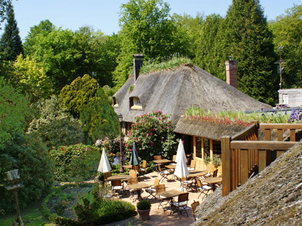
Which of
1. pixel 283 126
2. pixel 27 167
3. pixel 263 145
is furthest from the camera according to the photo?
pixel 27 167

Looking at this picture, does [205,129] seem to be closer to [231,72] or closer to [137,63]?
[231,72]

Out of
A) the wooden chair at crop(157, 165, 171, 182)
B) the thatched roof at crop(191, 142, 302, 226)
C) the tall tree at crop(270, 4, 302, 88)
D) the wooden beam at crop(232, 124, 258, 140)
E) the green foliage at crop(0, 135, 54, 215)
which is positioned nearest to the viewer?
the thatched roof at crop(191, 142, 302, 226)

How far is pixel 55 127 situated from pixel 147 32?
855 inches

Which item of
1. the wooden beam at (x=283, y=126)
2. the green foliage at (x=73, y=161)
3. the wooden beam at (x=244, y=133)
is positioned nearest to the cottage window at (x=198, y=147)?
the green foliage at (x=73, y=161)

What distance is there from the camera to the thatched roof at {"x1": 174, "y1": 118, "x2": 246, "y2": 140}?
14.1 m

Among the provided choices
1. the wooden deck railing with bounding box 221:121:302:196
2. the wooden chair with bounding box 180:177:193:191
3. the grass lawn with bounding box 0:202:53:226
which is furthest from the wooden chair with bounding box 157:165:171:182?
the wooden deck railing with bounding box 221:121:302:196

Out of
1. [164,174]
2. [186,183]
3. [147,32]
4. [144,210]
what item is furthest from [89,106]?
[147,32]

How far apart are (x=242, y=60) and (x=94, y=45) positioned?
2686cm

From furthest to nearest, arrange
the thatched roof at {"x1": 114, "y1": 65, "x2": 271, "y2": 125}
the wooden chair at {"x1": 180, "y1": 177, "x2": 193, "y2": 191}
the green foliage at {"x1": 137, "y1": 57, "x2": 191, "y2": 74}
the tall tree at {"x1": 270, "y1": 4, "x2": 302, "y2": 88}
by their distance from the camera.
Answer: the tall tree at {"x1": 270, "y1": 4, "x2": 302, "y2": 88}, the green foliage at {"x1": 137, "y1": 57, "x2": 191, "y2": 74}, the thatched roof at {"x1": 114, "y1": 65, "x2": 271, "y2": 125}, the wooden chair at {"x1": 180, "y1": 177, "x2": 193, "y2": 191}

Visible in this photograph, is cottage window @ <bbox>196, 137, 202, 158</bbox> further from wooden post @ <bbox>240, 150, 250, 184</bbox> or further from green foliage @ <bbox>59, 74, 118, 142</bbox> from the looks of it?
wooden post @ <bbox>240, 150, 250, 184</bbox>

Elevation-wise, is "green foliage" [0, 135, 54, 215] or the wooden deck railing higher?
the wooden deck railing

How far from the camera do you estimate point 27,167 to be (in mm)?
13352

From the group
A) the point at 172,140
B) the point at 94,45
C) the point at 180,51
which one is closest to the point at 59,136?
the point at 172,140

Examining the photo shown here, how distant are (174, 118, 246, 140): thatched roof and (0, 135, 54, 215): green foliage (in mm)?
7446
